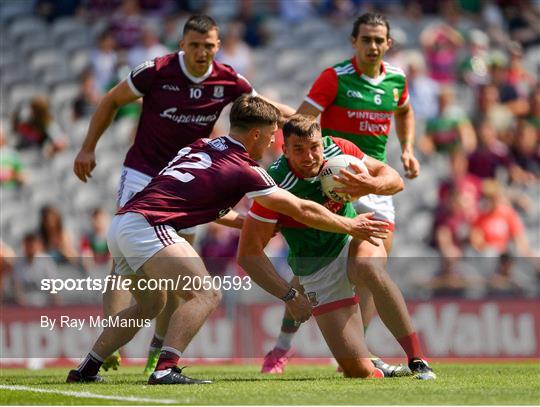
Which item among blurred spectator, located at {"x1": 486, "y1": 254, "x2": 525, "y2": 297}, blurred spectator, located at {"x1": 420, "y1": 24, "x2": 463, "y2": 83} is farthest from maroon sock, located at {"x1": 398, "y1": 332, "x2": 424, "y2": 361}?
blurred spectator, located at {"x1": 420, "y1": 24, "x2": 463, "y2": 83}

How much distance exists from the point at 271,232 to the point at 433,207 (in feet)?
30.6

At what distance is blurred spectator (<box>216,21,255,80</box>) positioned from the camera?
19.5 m

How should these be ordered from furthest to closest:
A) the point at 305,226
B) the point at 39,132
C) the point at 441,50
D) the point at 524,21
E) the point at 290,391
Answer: the point at 524,21
the point at 441,50
the point at 39,132
the point at 305,226
the point at 290,391

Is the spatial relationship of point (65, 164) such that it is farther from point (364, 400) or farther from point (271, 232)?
point (364, 400)

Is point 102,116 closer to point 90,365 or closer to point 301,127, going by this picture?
point 301,127

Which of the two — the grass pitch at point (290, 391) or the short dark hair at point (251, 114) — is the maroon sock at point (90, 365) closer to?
the grass pitch at point (290, 391)

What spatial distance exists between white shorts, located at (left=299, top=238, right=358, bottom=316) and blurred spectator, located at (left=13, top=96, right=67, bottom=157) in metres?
8.48

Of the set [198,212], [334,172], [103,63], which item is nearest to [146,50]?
[103,63]

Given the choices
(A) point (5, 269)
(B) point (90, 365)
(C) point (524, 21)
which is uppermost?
(C) point (524, 21)

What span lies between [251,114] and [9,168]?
9046 millimetres

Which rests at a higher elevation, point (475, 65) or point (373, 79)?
point (373, 79)

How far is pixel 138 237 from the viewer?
28.2 ft

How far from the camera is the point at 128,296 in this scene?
33.2ft

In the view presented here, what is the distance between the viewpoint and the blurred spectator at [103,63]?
62.3 feet
